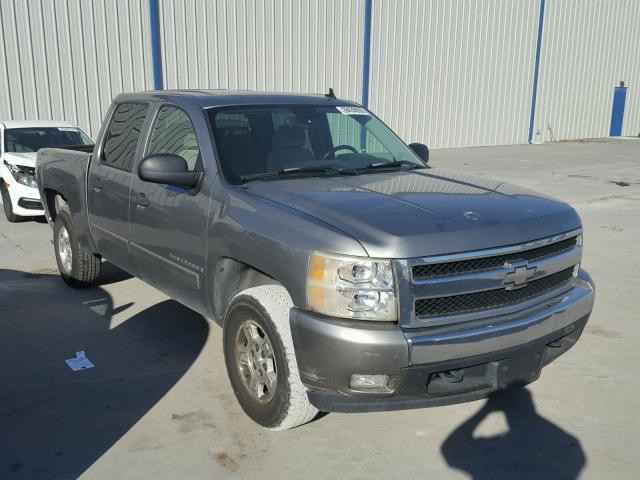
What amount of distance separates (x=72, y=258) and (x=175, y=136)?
222 cm

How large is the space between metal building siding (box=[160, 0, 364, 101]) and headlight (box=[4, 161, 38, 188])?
718 centimetres

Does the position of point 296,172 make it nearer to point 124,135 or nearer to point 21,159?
point 124,135

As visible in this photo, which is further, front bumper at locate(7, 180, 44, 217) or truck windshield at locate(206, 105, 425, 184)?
front bumper at locate(7, 180, 44, 217)

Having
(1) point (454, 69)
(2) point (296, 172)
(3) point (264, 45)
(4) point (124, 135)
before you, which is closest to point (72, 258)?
(4) point (124, 135)

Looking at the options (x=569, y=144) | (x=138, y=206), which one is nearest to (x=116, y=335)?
(x=138, y=206)

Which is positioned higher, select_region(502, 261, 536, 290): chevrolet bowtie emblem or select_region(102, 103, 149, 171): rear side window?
select_region(102, 103, 149, 171): rear side window

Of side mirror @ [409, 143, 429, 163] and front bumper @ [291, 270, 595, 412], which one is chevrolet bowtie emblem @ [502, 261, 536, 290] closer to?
front bumper @ [291, 270, 595, 412]

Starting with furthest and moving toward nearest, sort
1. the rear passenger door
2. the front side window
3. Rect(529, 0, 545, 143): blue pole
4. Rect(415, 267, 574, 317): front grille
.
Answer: Rect(529, 0, 545, 143): blue pole → the rear passenger door → the front side window → Rect(415, 267, 574, 317): front grille

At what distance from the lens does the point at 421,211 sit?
309 centimetres

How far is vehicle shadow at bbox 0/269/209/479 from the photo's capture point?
320 centimetres

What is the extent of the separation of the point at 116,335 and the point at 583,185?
39.1 ft

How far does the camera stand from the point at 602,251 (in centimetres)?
755

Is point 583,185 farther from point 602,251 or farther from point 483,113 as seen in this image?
point 483,113

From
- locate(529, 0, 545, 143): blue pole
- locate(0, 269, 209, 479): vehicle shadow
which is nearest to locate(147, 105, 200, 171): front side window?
locate(0, 269, 209, 479): vehicle shadow
